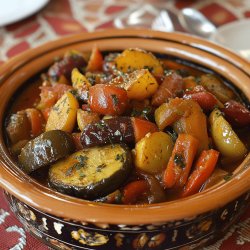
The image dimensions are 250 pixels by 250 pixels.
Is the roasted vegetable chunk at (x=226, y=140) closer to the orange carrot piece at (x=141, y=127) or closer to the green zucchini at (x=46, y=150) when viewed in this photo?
the orange carrot piece at (x=141, y=127)

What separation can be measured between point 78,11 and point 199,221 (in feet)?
6.04

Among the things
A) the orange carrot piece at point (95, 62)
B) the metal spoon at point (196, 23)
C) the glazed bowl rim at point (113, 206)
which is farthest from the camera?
the metal spoon at point (196, 23)

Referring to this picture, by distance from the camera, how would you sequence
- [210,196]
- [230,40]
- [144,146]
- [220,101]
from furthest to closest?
1. [230,40]
2. [220,101]
3. [144,146]
4. [210,196]

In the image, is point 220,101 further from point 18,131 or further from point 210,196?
point 18,131

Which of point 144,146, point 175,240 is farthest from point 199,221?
point 144,146

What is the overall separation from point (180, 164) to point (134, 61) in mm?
497

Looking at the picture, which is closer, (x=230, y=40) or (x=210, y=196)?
(x=210, y=196)

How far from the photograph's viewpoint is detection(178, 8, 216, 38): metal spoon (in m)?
2.43

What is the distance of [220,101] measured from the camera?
156cm

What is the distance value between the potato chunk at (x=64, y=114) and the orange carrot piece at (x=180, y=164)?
1.12 ft

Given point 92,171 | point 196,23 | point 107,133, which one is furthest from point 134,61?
point 196,23

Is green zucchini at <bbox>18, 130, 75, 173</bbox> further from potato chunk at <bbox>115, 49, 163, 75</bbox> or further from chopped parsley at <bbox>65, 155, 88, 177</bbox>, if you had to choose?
potato chunk at <bbox>115, 49, 163, 75</bbox>

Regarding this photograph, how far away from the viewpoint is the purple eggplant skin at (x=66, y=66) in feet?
5.57

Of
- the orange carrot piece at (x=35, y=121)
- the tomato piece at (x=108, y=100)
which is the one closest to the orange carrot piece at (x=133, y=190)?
the tomato piece at (x=108, y=100)
